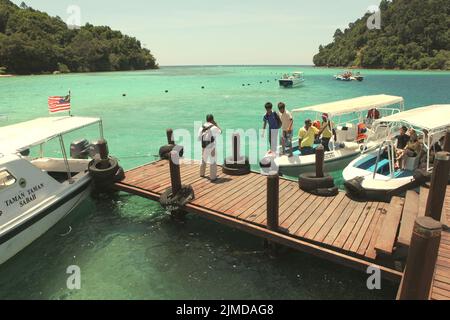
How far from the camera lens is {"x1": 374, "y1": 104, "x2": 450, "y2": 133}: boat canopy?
9516 millimetres

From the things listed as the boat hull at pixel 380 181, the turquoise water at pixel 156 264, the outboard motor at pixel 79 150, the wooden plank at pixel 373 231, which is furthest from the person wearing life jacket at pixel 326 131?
the outboard motor at pixel 79 150

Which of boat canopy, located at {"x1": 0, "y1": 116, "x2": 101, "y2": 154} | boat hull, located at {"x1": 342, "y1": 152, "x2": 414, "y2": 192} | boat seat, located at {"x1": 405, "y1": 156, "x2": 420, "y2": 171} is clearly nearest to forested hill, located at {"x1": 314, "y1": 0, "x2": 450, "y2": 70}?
boat seat, located at {"x1": 405, "y1": 156, "x2": 420, "y2": 171}

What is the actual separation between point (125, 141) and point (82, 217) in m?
13.3

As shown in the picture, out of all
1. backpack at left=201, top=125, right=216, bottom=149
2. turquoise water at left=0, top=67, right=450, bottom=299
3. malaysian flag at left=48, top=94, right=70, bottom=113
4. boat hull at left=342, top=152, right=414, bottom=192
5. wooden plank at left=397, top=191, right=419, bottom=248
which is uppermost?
malaysian flag at left=48, top=94, right=70, bottom=113

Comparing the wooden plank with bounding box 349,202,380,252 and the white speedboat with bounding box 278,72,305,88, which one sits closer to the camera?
the wooden plank with bounding box 349,202,380,252

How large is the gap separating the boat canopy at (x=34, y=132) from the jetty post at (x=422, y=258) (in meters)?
9.17

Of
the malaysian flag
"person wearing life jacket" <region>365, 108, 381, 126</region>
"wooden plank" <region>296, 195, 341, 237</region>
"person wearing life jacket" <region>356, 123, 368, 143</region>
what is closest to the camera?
"wooden plank" <region>296, 195, 341, 237</region>

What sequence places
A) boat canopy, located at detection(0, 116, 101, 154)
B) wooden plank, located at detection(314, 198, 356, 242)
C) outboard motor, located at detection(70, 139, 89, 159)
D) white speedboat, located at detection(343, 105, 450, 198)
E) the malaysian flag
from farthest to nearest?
outboard motor, located at detection(70, 139, 89, 159)
the malaysian flag
white speedboat, located at detection(343, 105, 450, 198)
boat canopy, located at detection(0, 116, 101, 154)
wooden plank, located at detection(314, 198, 356, 242)

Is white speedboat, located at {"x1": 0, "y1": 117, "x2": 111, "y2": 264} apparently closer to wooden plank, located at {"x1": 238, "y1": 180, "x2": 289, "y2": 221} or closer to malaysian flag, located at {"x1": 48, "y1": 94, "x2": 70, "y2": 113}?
malaysian flag, located at {"x1": 48, "y1": 94, "x2": 70, "y2": 113}

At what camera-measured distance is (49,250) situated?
855 centimetres

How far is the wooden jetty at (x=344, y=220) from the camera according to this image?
4.62 meters

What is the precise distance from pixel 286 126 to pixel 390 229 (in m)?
6.52
